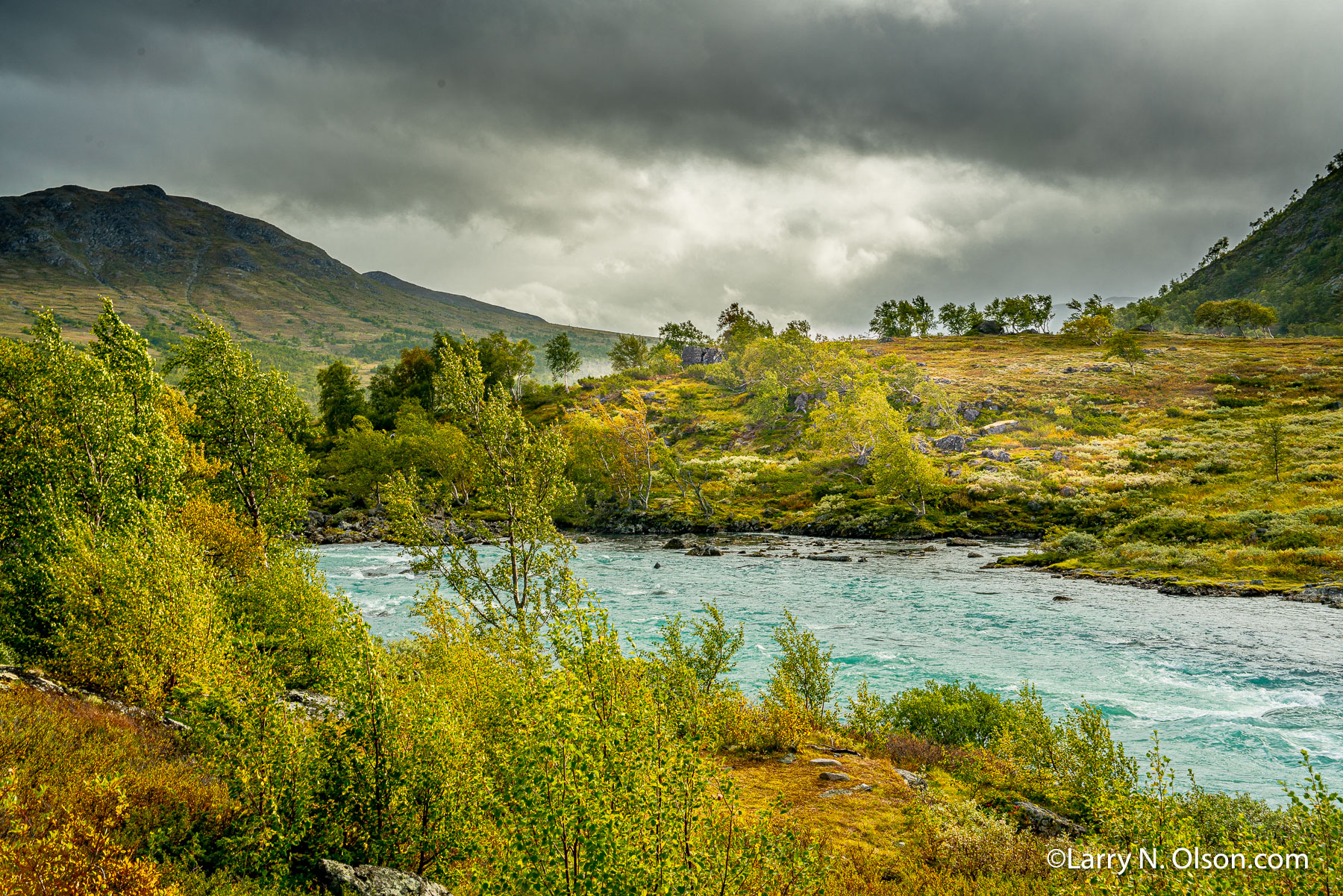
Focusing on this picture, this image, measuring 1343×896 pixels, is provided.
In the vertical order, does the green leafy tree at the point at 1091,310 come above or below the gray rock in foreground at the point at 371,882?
above

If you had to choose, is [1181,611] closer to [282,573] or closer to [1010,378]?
[282,573]

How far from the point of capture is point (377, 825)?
26.9 feet

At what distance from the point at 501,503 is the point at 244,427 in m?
17.4

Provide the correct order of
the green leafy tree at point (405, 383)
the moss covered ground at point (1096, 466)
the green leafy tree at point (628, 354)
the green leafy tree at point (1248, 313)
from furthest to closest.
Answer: the green leafy tree at point (628, 354) → the green leafy tree at point (1248, 313) → the green leafy tree at point (405, 383) → the moss covered ground at point (1096, 466)

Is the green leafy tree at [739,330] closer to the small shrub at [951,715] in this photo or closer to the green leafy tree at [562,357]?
the green leafy tree at [562,357]

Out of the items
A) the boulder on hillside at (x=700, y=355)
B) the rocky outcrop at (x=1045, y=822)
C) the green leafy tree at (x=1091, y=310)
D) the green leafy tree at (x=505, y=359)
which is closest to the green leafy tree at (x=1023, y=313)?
the green leafy tree at (x=1091, y=310)

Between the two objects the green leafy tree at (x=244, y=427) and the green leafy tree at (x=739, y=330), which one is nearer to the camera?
the green leafy tree at (x=244, y=427)

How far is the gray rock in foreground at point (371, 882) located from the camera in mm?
7176

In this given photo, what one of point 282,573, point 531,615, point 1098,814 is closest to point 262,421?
point 282,573

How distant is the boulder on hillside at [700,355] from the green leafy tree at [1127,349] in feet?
317

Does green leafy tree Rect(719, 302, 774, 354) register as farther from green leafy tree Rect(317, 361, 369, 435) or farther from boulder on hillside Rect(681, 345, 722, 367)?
green leafy tree Rect(317, 361, 369, 435)

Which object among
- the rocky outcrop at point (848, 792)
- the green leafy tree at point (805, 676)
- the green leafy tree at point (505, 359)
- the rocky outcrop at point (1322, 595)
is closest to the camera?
the rocky outcrop at point (848, 792)

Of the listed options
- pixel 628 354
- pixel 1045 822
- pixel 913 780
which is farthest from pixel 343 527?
pixel 628 354

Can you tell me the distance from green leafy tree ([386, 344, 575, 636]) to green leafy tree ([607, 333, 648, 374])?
164136 mm
